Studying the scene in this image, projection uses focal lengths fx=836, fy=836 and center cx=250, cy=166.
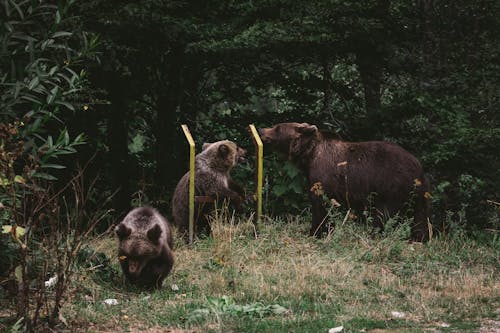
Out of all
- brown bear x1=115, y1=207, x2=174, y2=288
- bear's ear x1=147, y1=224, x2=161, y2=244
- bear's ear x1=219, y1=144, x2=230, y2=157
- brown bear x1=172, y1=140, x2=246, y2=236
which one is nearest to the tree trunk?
brown bear x1=172, y1=140, x2=246, y2=236

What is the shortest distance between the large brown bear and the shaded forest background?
556mm

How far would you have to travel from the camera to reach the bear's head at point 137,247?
27.1 feet

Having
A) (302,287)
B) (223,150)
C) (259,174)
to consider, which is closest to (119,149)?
(223,150)

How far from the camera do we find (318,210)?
1122cm

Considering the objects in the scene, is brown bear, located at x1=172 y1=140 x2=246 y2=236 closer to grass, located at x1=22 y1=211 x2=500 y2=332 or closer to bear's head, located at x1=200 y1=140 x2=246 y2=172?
bear's head, located at x1=200 y1=140 x2=246 y2=172

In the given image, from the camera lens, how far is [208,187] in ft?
35.9

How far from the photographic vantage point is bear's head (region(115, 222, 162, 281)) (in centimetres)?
826

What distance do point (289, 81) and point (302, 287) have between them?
559 centimetres

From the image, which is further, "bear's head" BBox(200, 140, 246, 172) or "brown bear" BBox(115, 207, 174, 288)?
"bear's head" BBox(200, 140, 246, 172)

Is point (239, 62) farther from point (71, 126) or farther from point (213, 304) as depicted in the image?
point (213, 304)

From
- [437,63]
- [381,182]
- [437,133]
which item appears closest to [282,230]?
[381,182]

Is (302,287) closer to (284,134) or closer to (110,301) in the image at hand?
(110,301)

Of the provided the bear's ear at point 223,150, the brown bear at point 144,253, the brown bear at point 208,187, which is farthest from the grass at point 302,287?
the bear's ear at point 223,150

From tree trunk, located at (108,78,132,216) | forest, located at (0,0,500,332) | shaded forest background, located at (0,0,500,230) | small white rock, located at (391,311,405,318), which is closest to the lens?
small white rock, located at (391,311,405,318)
